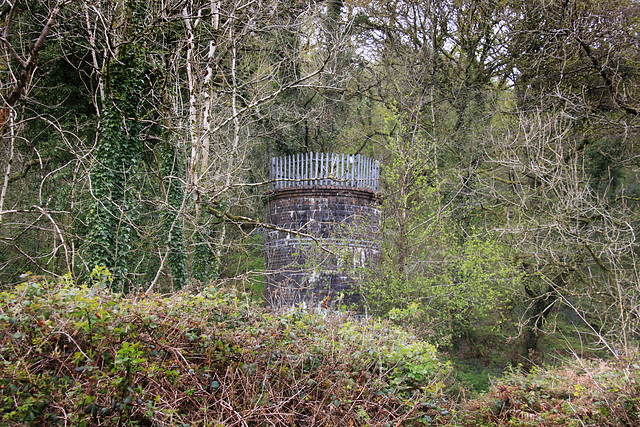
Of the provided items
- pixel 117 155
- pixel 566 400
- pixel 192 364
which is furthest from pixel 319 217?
pixel 192 364

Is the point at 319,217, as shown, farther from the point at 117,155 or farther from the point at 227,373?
the point at 227,373

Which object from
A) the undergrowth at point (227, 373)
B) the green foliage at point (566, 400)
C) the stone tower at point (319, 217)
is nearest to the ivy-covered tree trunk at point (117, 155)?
the undergrowth at point (227, 373)

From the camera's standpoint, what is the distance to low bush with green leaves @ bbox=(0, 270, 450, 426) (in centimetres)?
340

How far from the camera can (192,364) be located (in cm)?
416

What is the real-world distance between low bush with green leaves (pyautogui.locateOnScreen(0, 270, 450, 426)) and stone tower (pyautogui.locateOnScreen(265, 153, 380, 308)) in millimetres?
6593

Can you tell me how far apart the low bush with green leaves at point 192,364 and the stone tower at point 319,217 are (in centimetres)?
659

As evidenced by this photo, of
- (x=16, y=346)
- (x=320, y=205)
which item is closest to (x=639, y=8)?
(x=320, y=205)

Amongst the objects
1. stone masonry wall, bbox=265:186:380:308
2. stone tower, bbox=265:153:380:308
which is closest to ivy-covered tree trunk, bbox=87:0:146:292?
stone tower, bbox=265:153:380:308

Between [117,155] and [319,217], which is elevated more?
[117,155]

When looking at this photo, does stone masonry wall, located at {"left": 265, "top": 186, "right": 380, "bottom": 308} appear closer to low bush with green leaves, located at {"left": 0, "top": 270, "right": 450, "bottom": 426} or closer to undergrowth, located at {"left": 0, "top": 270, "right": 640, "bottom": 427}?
undergrowth, located at {"left": 0, "top": 270, "right": 640, "bottom": 427}

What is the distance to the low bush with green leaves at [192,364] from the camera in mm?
3396

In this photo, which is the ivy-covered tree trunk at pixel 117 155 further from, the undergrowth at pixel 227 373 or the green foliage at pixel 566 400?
the green foliage at pixel 566 400

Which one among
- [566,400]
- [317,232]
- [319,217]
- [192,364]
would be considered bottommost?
[566,400]

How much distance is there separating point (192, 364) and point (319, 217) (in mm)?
9659
